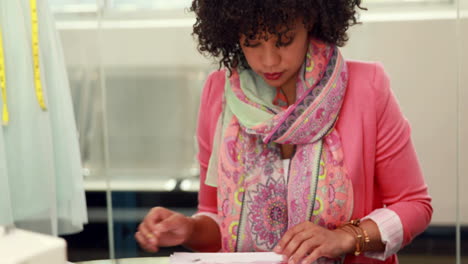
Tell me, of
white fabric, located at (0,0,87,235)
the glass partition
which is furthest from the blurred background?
white fabric, located at (0,0,87,235)

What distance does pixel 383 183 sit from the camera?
4.17 ft

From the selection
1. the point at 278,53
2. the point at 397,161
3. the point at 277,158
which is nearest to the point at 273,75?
the point at 278,53

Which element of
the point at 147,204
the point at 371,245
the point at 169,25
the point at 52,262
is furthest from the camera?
the point at 147,204

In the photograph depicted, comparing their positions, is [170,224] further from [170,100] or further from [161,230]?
[170,100]

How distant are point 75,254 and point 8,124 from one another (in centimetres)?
83

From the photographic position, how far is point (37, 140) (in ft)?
5.85

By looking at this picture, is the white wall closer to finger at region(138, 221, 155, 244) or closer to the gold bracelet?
the gold bracelet

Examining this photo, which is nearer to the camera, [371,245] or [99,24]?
[371,245]

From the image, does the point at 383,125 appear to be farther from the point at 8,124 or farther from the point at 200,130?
the point at 8,124

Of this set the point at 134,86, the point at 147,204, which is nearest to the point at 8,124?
the point at 134,86

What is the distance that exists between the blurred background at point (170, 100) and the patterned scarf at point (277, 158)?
2.81 ft

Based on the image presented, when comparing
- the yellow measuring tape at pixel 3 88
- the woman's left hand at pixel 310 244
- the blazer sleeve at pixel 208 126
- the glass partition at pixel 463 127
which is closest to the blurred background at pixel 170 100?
the glass partition at pixel 463 127

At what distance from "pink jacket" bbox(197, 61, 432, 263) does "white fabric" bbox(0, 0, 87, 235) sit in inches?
39.2

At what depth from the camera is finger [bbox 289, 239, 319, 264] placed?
1.05 m
